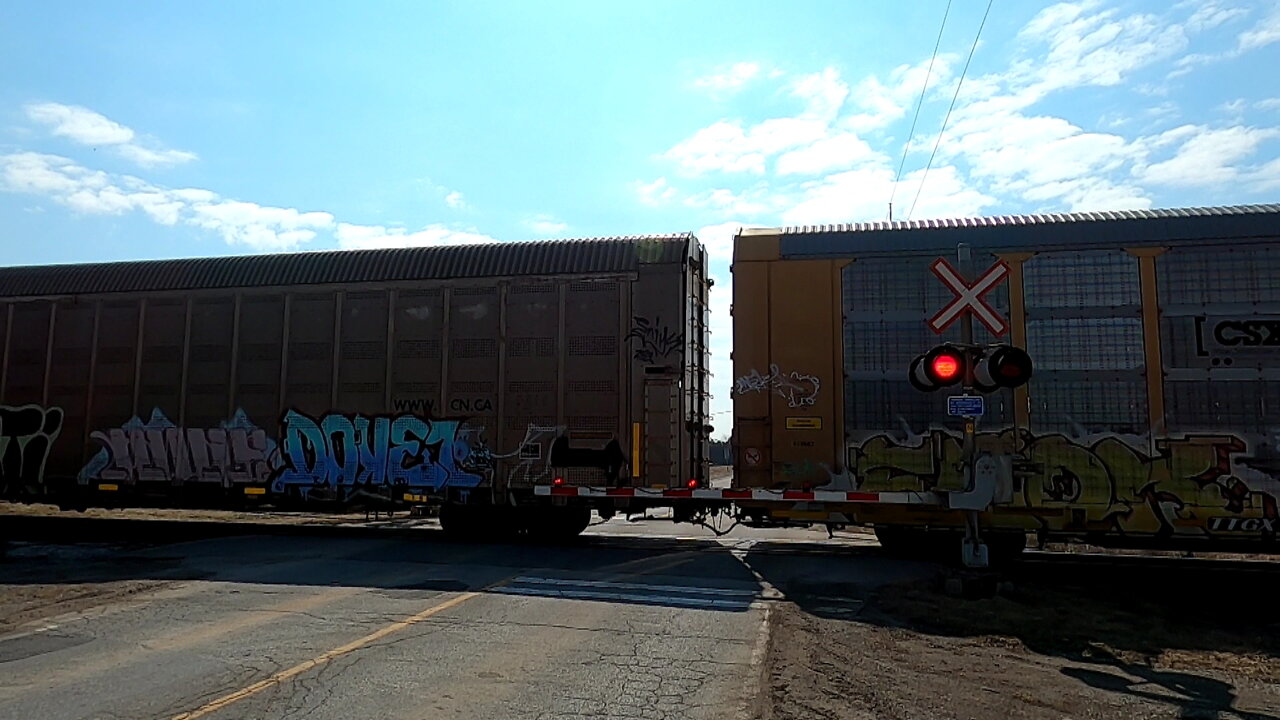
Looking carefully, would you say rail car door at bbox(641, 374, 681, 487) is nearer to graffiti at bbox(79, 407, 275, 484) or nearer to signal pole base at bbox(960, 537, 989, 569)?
signal pole base at bbox(960, 537, 989, 569)

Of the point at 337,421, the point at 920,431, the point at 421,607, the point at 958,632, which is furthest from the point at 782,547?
the point at 337,421

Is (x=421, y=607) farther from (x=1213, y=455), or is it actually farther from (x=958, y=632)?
(x=1213, y=455)

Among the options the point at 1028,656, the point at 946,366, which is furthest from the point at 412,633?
the point at 946,366

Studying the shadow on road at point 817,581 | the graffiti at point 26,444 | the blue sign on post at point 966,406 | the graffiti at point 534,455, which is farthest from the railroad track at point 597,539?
the blue sign on post at point 966,406

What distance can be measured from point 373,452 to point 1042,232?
30.3ft

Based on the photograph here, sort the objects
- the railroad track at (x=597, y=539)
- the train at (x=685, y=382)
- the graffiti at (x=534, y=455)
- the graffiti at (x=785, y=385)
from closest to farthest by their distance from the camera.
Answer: the train at (x=685, y=382)
the graffiti at (x=785, y=385)
the railroad track at (x=597, y=539)
the graffiti at (x=534, y=455)

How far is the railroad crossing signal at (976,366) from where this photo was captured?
7.30 meters

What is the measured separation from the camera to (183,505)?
41.5 ft

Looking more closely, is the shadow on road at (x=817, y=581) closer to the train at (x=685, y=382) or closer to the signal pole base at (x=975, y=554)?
the signal pole base at (x=975, y=554)

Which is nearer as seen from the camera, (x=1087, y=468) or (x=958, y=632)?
(x=958, y=632)

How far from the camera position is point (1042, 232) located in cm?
996

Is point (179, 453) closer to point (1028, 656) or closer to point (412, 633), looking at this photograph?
point (412, 633)

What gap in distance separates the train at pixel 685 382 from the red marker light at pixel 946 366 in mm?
392

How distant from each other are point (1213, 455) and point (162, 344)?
1428 cm
